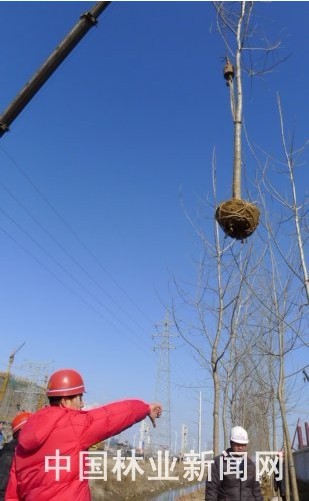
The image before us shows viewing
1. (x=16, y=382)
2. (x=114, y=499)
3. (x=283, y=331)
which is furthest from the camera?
(x=16, y=382)

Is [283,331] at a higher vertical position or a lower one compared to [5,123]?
higher

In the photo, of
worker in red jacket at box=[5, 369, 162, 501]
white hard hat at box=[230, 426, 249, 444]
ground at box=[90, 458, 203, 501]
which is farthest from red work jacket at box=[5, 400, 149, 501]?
ground at box=[90, 458, 203, 501]

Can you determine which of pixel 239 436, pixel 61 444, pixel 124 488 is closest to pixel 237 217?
pixel 61 444

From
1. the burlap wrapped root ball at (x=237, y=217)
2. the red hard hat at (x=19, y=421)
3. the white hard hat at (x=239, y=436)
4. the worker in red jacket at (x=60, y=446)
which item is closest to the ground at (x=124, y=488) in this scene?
the white hard hat at (x=239, y=436)

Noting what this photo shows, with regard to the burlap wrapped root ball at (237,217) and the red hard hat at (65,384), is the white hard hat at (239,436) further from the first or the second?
the red hard hat at (65,384)

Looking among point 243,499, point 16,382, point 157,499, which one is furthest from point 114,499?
point 16,382

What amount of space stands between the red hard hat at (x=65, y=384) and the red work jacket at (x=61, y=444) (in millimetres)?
112

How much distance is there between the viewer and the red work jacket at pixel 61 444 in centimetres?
207

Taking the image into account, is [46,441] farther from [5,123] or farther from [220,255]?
[220,255]

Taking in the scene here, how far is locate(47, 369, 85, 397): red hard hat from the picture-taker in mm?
2273

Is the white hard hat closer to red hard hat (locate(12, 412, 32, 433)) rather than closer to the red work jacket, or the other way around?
red hard hat (locate(12, 412, 32, 433))

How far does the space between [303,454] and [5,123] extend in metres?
21.1

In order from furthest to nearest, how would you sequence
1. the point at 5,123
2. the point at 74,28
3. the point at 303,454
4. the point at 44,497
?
the point at 303,454
the point at 74,28
the point at 5,123
the point at 44,497

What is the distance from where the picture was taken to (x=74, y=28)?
4.27m
